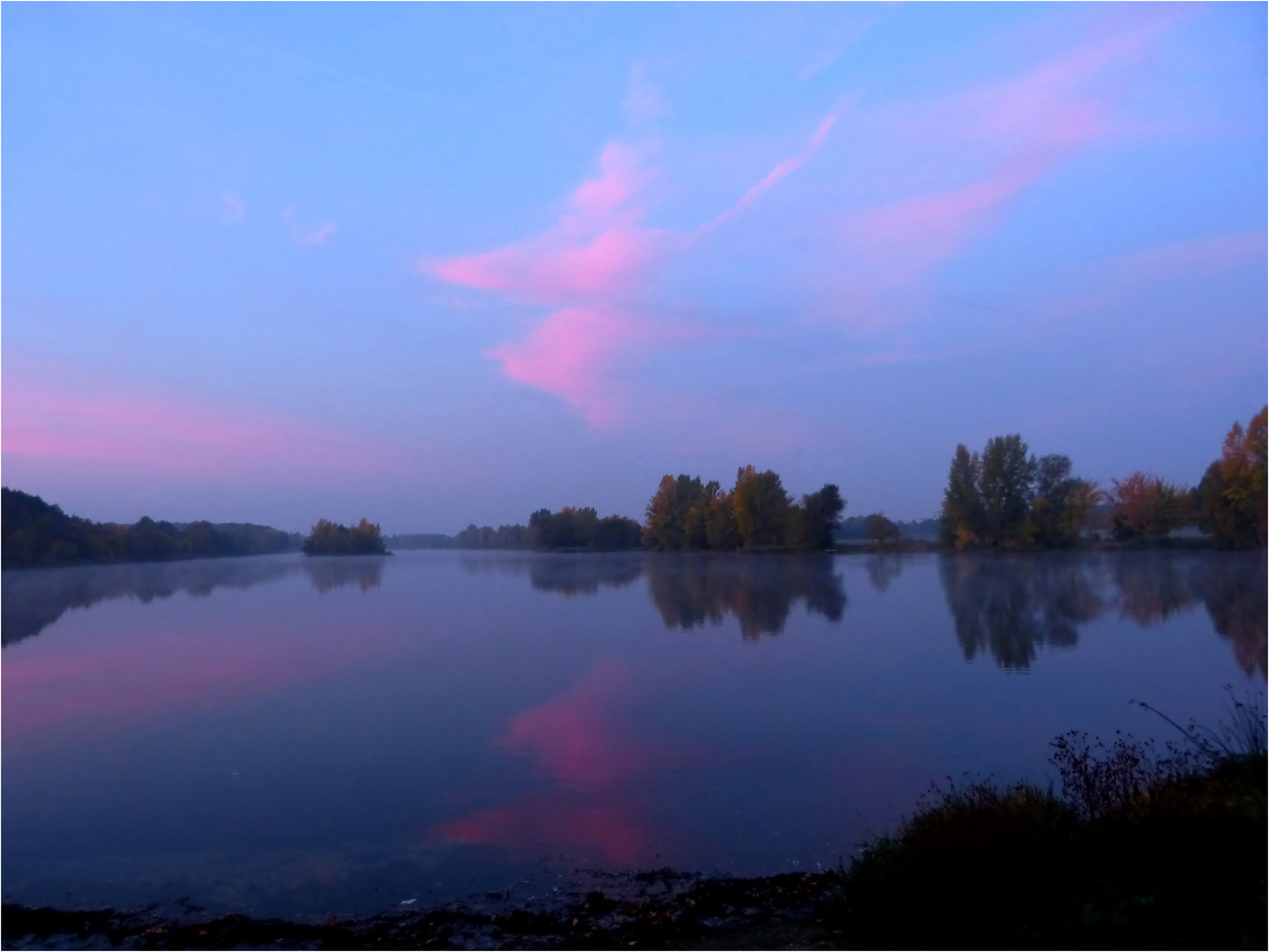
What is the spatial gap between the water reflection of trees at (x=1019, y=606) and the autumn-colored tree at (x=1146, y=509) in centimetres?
565

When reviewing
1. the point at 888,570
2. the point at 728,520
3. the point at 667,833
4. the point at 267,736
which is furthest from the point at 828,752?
the point at 728,520

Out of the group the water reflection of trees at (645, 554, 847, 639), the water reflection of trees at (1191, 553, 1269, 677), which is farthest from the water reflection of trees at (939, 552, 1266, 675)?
the water reflection of trees at (645, 554, 847, 639)

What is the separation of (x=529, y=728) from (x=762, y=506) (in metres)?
54.2

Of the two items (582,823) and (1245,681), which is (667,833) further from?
(1245,681)

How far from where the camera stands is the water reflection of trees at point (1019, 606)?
718 inches

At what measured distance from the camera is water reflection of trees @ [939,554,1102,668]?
18234 millimetres

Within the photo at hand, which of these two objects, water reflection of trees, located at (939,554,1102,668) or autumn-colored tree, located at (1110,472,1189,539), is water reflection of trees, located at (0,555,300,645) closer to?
water reflection of trees, located at (939,554,1102,668)

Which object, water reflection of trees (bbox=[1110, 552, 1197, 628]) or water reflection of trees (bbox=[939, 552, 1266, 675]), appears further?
water reflection of trees (bbox=[1110, 552, 1197, 628])

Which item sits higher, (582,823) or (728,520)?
(728,520)

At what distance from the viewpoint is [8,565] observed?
4525cm

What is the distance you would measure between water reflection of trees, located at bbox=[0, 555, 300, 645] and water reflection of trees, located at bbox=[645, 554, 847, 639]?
16.5m

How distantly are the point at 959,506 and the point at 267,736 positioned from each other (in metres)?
46.3

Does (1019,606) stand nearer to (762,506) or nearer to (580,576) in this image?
(580,576)

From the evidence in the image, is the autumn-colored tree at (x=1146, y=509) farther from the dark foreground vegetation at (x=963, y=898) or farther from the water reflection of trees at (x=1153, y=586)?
the dark foreground vegetation at (x=963, y=898)
